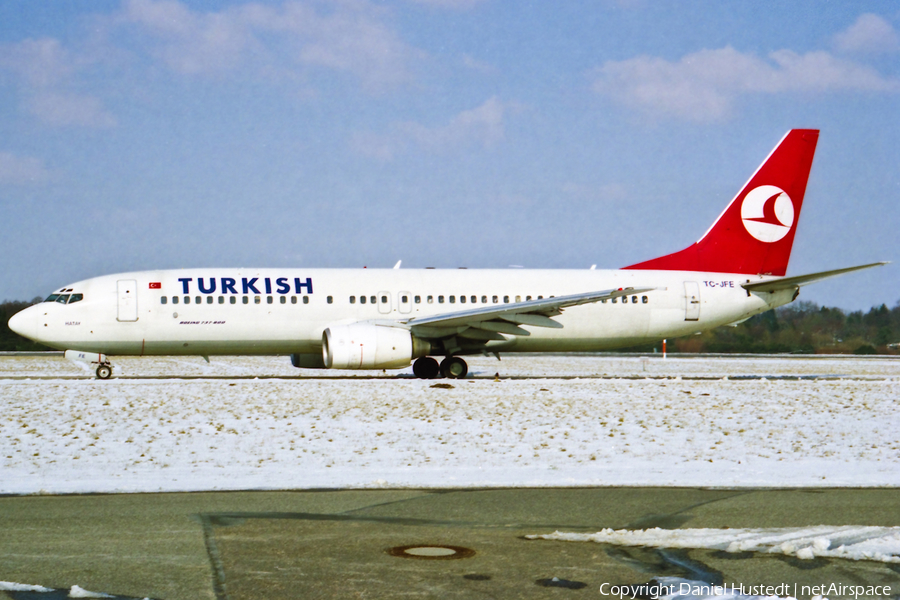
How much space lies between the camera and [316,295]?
24922 millimetres

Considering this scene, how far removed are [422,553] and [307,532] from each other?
110 cm

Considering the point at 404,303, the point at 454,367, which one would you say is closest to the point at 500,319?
the point at 454,367

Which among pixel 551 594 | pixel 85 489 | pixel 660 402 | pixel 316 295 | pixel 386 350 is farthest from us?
pixel 316 295

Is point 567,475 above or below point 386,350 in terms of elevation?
below

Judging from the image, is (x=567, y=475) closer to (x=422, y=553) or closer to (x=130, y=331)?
(x=422, y=553)

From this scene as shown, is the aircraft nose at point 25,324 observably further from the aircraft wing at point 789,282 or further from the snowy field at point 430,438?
the aircraft wing at point 789,282

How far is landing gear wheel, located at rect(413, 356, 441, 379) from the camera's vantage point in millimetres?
25797

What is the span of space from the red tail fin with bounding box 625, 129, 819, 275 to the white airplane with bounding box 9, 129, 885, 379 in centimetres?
4

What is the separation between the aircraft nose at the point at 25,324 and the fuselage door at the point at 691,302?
61.0ft

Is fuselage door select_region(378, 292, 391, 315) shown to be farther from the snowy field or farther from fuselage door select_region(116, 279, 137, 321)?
fuselage door select_region(116, 279, 137, 321)

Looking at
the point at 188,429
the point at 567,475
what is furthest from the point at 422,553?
the point at 188,429

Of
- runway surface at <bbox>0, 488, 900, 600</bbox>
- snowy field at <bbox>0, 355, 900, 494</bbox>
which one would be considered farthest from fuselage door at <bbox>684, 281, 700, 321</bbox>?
runway surface at <bbox>0, 488, 900, 600</bbox>

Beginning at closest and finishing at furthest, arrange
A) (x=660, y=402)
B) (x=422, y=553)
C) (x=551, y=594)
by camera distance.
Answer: (x=551, y=594) → (x=422, y=553) → (x=660, y=402)

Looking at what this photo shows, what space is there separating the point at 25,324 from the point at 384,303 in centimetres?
947
